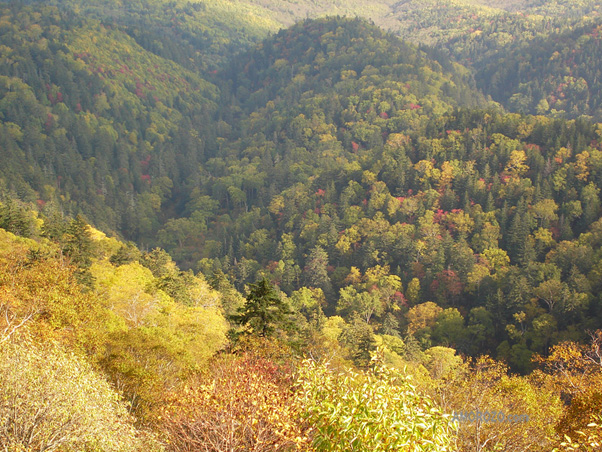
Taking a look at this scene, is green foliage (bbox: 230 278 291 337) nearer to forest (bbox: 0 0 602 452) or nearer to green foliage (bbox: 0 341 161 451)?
forest (bbox: 0 0 602 452)

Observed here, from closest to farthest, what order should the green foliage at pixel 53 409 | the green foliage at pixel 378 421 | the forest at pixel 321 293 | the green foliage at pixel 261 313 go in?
the green foliage at pixel 378 421 → the green foliage at pixel 53 409 → the forest at pixel 321 293 → the green foliage at pixel 261 313

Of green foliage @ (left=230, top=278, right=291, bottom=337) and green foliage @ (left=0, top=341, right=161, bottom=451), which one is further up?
green foliage @ (left=0, top=341, right=161, bottom=451)

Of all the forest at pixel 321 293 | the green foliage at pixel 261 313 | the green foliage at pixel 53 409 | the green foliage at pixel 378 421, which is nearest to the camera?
the green foliage at pixel 378 421

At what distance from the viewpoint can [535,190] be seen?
104 meters

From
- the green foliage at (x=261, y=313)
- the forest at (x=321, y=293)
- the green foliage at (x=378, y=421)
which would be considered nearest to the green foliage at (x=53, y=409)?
the forest at (x=321, y=293)

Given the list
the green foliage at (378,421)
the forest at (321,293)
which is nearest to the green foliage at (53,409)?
the forest at (321,293)

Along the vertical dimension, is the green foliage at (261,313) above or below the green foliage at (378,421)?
below

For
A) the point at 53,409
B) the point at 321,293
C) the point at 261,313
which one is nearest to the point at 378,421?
the point at 53,409

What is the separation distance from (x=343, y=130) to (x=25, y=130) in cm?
11391

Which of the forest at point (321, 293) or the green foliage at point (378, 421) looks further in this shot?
the forest at point (321, 293)

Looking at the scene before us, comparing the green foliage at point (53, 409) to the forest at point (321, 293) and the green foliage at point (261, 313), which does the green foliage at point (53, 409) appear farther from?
the green foliage at point (261, 313)

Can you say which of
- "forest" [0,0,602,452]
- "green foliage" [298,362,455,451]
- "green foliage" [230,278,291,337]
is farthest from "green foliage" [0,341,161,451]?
"green foliage" [230,278,291,337]

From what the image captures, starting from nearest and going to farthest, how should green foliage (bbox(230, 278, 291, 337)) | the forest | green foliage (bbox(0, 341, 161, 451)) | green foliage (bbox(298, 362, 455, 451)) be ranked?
green foliage (bbox(298, 362, 455, 451)), green foliage (bbox(0, 341, 161, 451)), the forest, green foliage (bbox(230, 278, 291, 337))

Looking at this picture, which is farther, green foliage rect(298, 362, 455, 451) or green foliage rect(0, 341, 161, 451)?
green foliage rect(0, 341, 161, 451)
